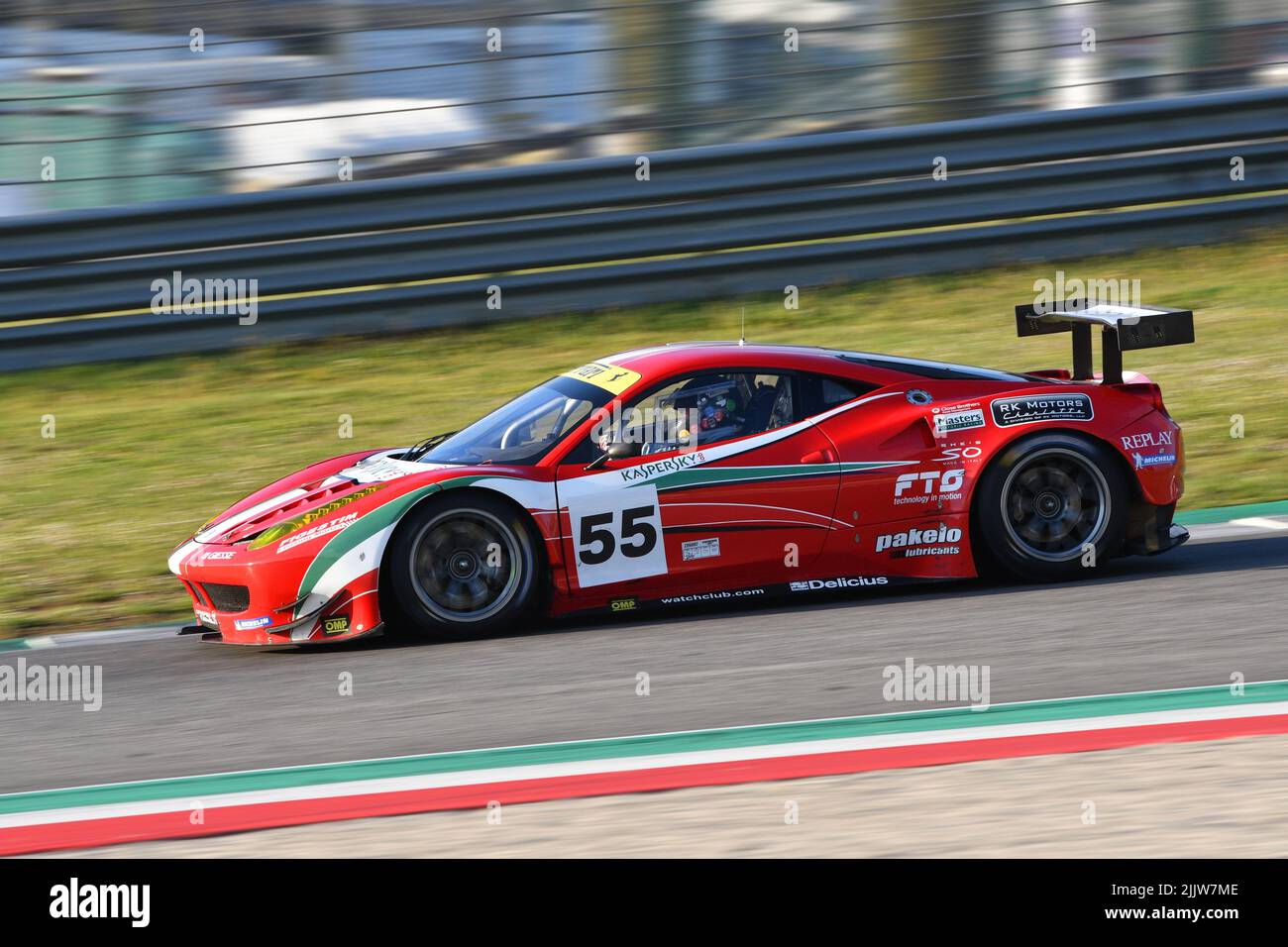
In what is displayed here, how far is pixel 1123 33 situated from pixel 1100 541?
258 inches

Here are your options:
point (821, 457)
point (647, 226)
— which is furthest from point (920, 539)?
point (647, 226)

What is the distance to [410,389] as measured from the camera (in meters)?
11.5

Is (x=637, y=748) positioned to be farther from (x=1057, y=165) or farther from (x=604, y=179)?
(x=1057, y=165)

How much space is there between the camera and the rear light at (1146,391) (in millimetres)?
7797

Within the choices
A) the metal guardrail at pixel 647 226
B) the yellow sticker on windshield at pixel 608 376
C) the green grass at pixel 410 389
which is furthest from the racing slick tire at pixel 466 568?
the metal guardrail at pixel 647 226

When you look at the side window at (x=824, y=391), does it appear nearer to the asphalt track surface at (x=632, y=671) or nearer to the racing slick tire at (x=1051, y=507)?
the racing slick tire at (x=1051, y=507)

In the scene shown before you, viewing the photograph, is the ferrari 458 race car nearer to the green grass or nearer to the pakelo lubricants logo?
the pakelo lubricants logo

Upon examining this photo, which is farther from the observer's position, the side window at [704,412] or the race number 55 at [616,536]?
the side window at [704,412]

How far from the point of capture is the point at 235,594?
704 centimetres

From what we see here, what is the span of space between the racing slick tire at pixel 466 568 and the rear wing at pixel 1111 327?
2864 millimetres

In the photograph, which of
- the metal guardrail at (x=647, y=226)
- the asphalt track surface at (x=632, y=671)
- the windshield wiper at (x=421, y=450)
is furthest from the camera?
the metal guardrail at (x=647, y=226)

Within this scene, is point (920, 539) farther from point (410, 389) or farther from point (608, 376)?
point (410, 389)

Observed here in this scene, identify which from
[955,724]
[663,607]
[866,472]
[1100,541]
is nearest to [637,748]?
[955,724]
